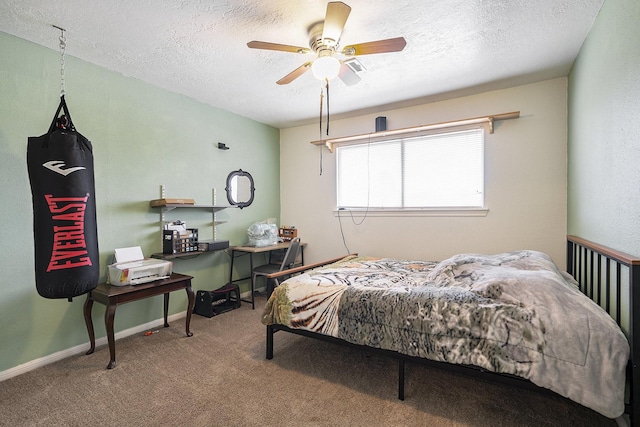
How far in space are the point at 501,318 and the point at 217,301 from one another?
10.1ft

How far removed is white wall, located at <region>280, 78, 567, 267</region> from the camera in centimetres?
306

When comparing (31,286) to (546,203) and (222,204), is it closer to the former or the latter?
(222,204)

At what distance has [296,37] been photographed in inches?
90.8

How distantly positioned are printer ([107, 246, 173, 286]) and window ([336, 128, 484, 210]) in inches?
95.4

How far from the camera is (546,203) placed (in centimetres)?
310

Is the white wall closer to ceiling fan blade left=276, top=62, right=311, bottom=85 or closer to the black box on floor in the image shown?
the black box on floor

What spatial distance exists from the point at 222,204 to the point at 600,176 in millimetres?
3688

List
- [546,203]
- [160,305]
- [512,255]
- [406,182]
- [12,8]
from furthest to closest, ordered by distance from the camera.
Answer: [406,182], [160,305], [546,203], [512,255], [12,8]

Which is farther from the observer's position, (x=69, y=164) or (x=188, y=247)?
(x=188, y=247)

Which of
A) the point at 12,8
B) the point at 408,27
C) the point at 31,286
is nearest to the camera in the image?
the point at 12,8

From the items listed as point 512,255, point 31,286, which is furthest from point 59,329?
point 512,255

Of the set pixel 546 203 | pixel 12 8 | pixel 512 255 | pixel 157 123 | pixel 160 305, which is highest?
pixel 12 8

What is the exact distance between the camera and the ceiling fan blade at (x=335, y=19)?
1668 millimetres

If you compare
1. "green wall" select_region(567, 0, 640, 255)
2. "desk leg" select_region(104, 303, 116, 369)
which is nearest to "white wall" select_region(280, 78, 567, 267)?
"green wall" select_region(567, 0, 640, 255)
